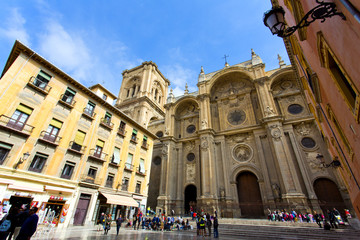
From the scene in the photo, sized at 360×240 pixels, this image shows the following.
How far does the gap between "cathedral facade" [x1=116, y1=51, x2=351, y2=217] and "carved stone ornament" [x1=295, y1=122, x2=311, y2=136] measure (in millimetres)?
87

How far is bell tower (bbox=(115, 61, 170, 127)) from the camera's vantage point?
1362 inches

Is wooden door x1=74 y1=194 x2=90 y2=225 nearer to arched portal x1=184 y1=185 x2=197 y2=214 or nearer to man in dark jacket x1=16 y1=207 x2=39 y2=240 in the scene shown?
man in dark jacket x1=16 y1=207 x2=39 y2=240

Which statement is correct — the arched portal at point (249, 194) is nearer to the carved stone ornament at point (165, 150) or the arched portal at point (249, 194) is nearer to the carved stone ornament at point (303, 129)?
the carved stone ornament at point (303, 129)

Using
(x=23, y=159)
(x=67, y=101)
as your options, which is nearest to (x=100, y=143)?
(x=67, y=101)

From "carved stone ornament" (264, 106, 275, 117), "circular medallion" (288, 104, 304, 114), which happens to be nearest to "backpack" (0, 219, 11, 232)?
"carved stone ornament" (264, 106, 275, 117)

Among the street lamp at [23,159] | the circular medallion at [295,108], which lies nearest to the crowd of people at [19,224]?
the street lamp at [23,159]

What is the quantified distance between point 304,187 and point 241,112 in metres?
10.5

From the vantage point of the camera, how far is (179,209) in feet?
66.5

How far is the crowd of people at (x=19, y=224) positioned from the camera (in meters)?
4.29

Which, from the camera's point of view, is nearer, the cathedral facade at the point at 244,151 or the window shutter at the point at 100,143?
the window shutter at the point at 100,143

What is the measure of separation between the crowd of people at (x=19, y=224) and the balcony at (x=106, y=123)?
37.4 ft

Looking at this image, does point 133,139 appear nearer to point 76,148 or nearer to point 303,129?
point 76,148

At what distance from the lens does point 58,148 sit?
490 inches

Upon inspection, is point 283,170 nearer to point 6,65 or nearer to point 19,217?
point 19,217
